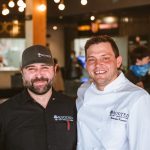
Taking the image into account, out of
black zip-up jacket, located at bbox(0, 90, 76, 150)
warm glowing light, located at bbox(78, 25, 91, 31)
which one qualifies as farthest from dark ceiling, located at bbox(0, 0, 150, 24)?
black zip-up jacket, located at bbox(0, 90, 76, 150)

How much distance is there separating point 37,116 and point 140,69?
6.02 feet

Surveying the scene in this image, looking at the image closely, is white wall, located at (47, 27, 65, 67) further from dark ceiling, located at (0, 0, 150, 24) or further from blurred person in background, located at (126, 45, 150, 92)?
blurred person in background, located at (126, 45, 150, 92)

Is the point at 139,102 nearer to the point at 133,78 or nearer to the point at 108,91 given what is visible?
the point at 108,91

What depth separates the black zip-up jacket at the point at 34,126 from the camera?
83.5 inches

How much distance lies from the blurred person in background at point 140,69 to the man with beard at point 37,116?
1.55m

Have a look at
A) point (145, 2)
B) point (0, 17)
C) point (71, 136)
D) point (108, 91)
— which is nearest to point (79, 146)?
point (71, 136)

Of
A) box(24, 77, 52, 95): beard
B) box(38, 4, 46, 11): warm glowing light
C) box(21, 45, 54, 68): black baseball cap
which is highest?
box(38, 4, 46, 11): warm glowing light

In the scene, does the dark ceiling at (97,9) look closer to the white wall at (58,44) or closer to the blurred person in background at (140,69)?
the white wall at (58,44)

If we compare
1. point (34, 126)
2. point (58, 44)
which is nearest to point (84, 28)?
point (58, 44)

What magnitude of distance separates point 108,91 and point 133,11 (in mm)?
9450

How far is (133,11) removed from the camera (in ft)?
36.7

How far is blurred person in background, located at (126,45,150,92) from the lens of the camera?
3691 millimetres

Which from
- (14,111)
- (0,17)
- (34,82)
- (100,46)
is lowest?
(14,111)

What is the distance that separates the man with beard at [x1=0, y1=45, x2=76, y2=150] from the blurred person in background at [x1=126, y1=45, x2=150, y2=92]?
5.10ft
